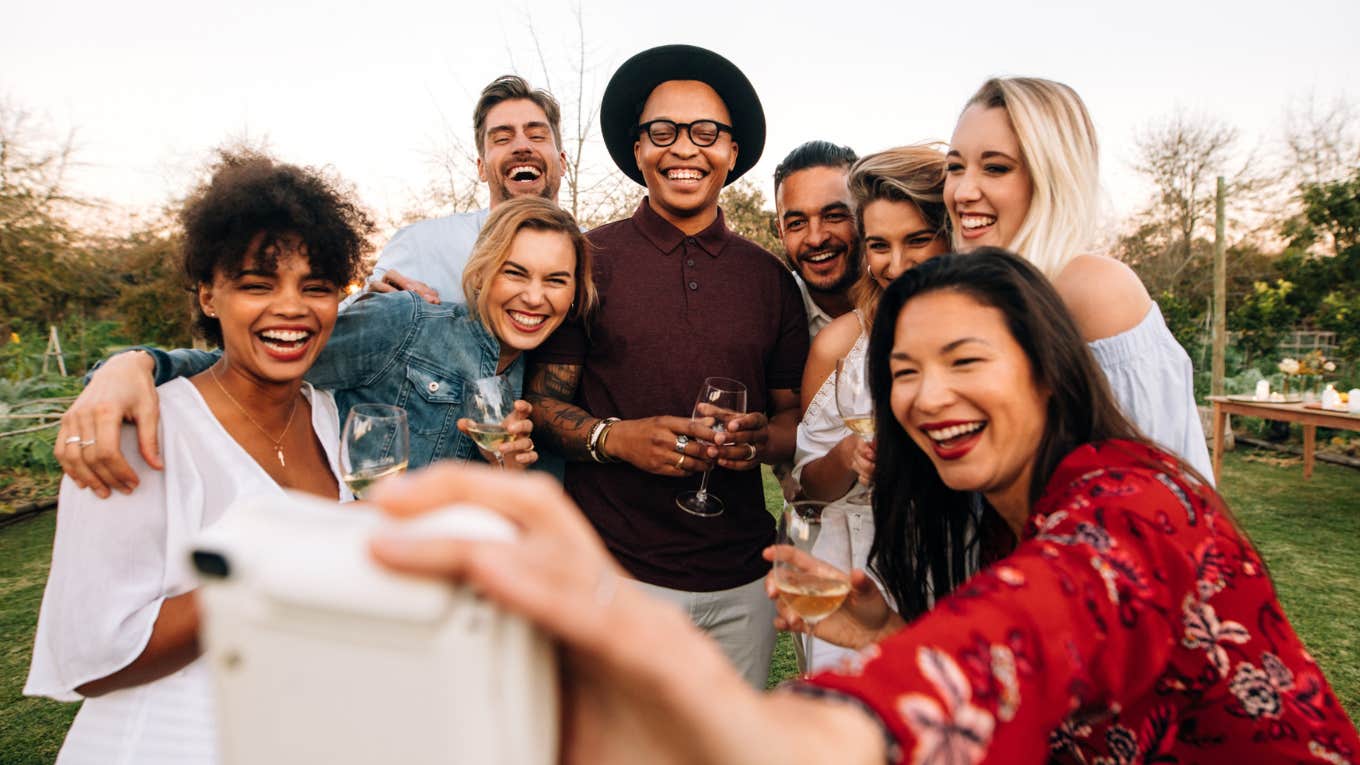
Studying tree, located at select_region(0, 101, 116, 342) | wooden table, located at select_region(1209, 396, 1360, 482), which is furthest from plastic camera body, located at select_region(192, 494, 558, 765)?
tree, located at select_region(0, 101, 116, 342)

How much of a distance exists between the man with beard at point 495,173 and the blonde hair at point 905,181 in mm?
2359

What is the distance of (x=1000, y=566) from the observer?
1.11 m

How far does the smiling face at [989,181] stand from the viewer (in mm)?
2584

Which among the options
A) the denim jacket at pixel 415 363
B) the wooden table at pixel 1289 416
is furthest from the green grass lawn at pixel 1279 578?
the denim jacket at pixel 415 363

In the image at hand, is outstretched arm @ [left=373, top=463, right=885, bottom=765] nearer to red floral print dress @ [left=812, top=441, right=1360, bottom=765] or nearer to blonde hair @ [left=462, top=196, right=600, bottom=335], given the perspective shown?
red floral print dress @ [left=812, top=441, right=1360, bottom=765]

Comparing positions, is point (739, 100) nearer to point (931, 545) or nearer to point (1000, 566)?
point (931, 545)

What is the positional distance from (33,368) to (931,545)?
1373 cm

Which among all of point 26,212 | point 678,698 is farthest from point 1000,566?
point 26,212

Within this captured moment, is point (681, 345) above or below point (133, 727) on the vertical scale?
above

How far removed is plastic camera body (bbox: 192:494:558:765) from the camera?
0.60 m

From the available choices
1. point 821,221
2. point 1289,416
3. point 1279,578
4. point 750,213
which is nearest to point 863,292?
point 821,221

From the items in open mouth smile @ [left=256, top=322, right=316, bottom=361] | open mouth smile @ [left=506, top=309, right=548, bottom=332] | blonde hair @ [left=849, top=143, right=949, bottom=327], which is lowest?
open mouth smile @ [left=256, top=322, right=316, bottom=361]

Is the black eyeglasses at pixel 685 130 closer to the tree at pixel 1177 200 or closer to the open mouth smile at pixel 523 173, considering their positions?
the open mouth smile at pixel 523 173

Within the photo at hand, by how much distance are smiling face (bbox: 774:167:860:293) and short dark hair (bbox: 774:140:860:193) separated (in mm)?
35
